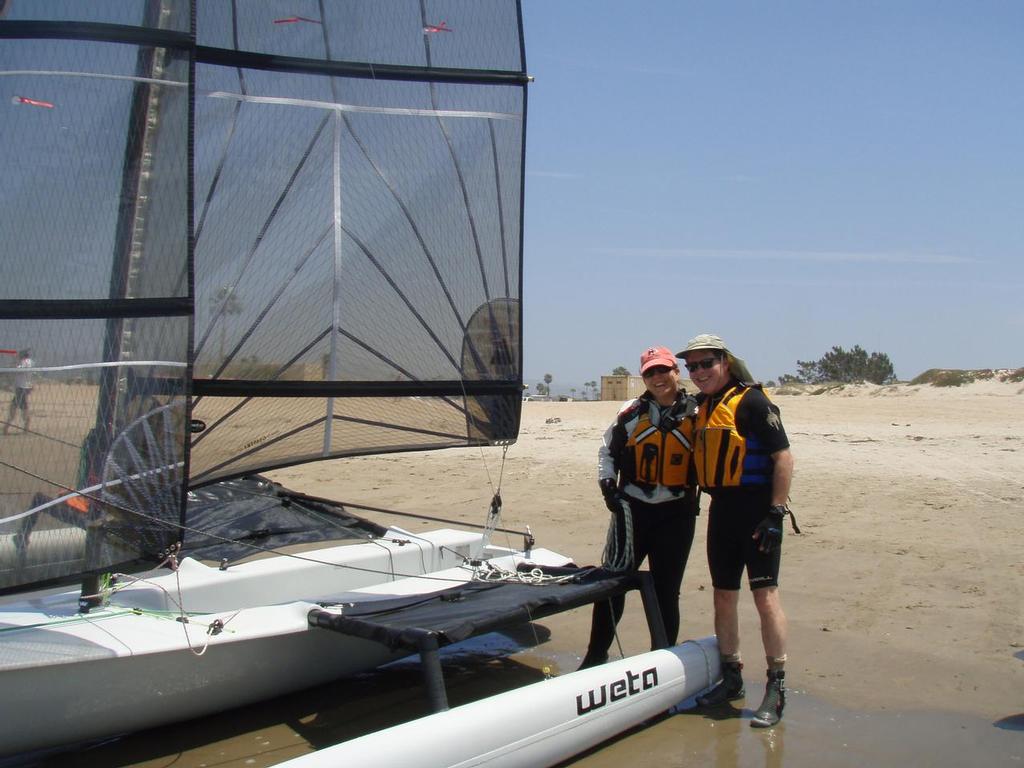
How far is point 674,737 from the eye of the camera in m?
3.47

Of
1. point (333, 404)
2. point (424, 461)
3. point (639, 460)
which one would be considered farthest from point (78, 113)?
point (424, 461)

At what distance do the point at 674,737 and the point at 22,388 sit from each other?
99.0 inches

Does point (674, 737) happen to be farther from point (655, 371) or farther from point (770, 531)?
point (655, 371)

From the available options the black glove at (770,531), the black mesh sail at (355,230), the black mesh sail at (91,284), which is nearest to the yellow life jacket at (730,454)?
the black glove at (770,531)

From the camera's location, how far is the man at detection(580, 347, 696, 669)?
3.72 m

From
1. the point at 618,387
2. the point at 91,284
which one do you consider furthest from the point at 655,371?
the point at 618,387

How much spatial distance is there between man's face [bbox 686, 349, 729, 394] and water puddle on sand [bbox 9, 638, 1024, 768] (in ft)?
4.02

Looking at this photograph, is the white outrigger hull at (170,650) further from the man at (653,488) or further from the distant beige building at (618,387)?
the distant beige building at (618,387)

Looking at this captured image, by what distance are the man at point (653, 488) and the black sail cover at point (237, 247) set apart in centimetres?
123

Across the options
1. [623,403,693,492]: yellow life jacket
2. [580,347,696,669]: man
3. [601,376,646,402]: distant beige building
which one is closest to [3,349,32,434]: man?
[580,347,696,669]: man

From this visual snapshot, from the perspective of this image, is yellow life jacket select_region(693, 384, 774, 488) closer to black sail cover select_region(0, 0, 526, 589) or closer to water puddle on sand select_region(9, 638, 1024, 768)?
water puddle on sand select_region(9, 638, 1024, 768)

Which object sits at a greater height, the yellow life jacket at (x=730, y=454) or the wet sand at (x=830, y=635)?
the yellow life jacket at (x=730, y=454)

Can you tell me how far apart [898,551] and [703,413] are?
9.40 ft

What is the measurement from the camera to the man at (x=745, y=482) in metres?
3.45
